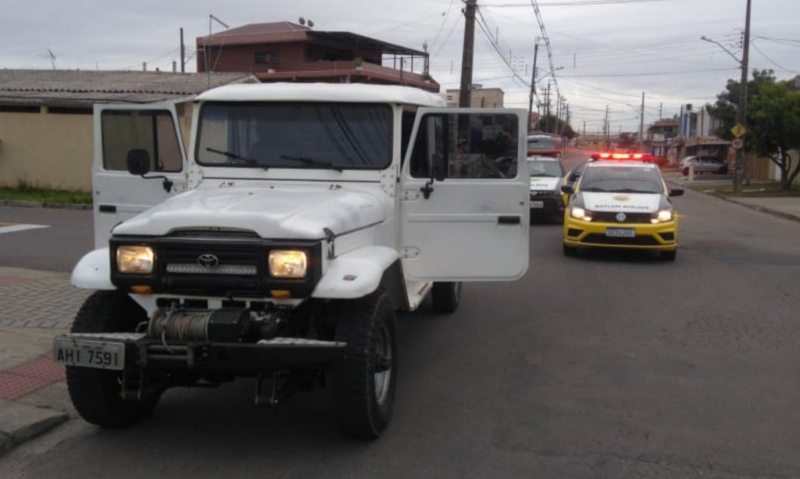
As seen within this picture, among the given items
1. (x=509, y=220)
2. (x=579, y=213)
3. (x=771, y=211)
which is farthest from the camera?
(x=771, y=211)

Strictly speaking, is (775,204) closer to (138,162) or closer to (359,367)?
(138,162)

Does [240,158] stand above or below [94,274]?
above

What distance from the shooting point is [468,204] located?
6.69m

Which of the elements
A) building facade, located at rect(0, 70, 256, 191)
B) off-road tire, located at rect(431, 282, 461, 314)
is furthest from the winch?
building facade, located at rect(0, 70, 256, 191)

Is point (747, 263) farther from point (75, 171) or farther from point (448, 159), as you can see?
point (75, 171)

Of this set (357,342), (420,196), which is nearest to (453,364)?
A: (420,196)

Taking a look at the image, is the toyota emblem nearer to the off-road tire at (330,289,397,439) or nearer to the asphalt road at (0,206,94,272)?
the off-road tire at (330,289,397,439)

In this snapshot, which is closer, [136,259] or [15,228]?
[136,259]

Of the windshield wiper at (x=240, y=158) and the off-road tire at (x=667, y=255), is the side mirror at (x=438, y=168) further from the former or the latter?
the off-road tire at (x=667, y=255)

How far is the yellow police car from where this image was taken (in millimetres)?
13008

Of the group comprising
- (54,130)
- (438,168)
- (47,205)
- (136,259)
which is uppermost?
(54,130)

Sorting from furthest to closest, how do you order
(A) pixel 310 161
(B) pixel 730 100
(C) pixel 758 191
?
1. (B) pixel 730 100
2. (C) pixel 758 191
3. (A) pixel 310 161

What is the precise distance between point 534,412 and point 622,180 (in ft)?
30.4

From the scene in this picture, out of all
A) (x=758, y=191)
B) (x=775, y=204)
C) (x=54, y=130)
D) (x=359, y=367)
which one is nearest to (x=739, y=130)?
(x=758, y=191)
